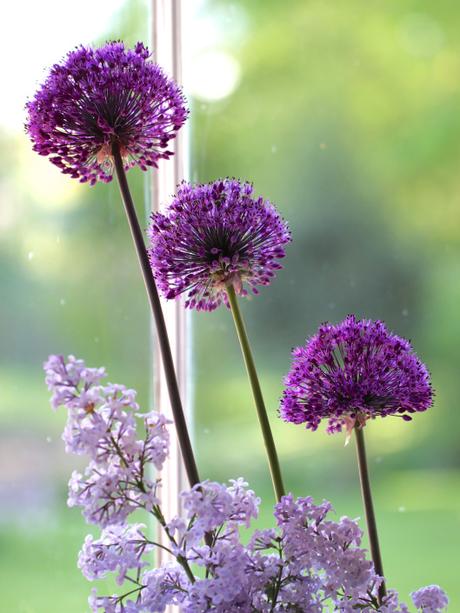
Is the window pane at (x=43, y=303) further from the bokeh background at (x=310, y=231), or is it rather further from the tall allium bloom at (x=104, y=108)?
the tall allium bloom at (x=104, y=108)

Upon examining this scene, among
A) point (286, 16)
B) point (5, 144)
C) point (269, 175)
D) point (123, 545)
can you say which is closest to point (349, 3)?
point (286, 16)

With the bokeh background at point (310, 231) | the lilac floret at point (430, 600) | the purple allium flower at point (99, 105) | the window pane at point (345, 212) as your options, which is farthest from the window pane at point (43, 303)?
the lilac floret at point (430, 600)

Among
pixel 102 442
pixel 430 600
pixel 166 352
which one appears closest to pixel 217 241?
pixel 166 352

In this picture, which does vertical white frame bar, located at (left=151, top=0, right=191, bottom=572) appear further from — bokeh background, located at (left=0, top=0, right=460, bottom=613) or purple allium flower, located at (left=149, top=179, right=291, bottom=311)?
purple allium flower, located at (left=149, top=179, right=291, bottom=311)

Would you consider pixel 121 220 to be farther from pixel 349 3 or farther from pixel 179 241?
pixel 179 241

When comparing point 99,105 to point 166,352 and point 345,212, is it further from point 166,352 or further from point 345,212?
point 345,212

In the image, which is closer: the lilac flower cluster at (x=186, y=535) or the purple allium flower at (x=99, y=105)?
the lilac flower cluster at (x=186, y=535)
